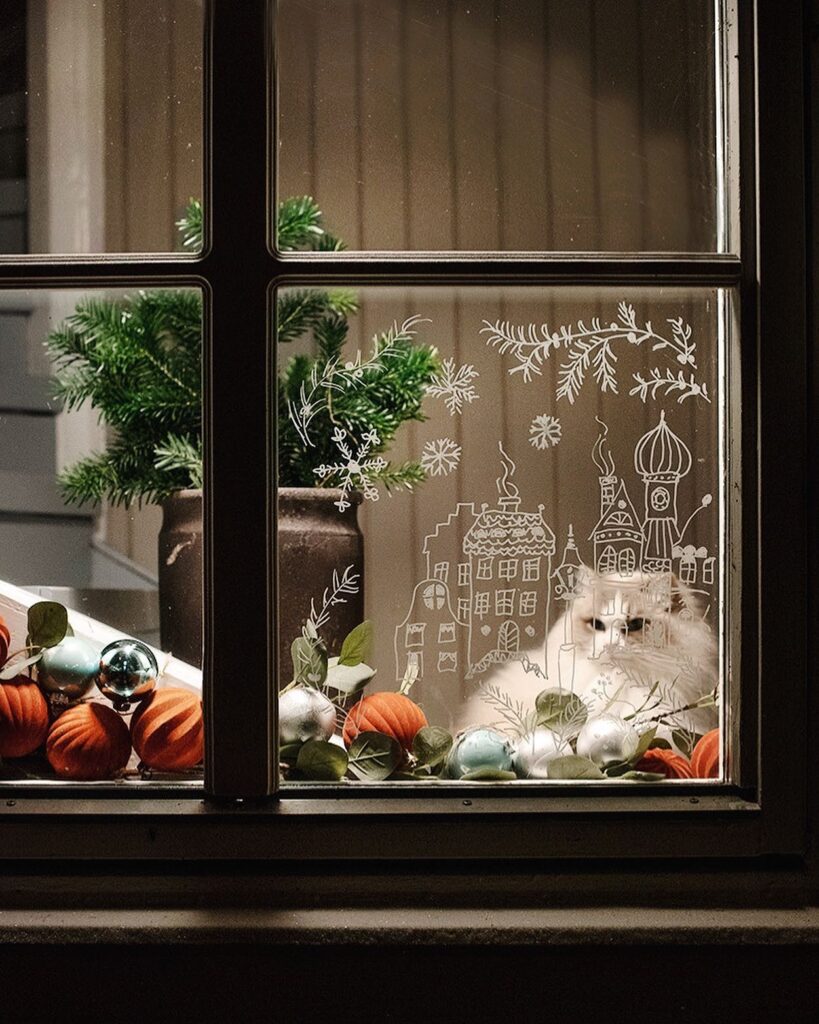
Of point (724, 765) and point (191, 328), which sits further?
point (191, 328)

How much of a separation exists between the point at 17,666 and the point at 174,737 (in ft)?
0.64

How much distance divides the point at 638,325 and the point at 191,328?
50 cm

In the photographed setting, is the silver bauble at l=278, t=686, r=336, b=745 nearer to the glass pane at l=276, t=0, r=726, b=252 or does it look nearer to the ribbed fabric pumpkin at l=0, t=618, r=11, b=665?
the ribbed fabric pumpkin at l=0, t=618, r=11, b=665

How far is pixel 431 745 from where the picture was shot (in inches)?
38.8

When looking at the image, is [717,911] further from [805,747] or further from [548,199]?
[548,199]

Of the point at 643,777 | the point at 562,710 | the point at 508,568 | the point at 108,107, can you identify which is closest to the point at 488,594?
the point at 508,568

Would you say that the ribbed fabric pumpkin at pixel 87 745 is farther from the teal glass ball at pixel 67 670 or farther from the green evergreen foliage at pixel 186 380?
the green evergreen foliage at pixel 186 380

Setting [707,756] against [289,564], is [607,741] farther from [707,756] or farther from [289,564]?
[289,564]

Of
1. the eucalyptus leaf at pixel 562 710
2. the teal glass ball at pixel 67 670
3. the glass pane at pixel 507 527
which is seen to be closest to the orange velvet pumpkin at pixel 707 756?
the glass pane at pixel 507 527

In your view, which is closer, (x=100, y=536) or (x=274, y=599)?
(x=274, y=599)

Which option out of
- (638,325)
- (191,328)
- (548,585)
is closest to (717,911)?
(548,585)

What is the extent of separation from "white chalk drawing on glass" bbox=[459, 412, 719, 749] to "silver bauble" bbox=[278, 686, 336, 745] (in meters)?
0.17

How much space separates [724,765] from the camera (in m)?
0.96

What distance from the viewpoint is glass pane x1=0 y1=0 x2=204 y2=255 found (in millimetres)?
1014
